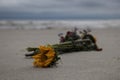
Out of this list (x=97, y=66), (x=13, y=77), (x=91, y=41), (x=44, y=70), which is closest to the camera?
(x=13, y=77)

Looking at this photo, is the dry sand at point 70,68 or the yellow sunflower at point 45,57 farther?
the yellow sunflower at point 45,57

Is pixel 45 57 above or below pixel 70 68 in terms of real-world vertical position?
above

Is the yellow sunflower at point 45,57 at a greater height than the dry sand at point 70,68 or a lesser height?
greater

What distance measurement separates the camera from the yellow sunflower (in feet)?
23.1

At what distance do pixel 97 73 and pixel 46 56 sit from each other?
1348 millimetres

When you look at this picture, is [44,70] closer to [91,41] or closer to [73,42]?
[73,42]

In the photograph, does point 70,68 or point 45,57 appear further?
point 45,57

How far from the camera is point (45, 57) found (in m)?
7.23

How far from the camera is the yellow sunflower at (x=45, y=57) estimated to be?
705 centimetres

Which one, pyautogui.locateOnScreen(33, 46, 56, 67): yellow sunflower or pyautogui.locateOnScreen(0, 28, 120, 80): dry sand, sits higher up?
pyautogui.locateOnScreen(33, 46, 56, 67): yellow sunflower

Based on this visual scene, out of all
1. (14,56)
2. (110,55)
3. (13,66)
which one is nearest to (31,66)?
(13,66)

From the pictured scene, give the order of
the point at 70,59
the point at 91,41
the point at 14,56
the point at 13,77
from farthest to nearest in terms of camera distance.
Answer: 1. the point at 91,41
2. the point at 14,56
3. the point at 70,59
4. the point at 13,77

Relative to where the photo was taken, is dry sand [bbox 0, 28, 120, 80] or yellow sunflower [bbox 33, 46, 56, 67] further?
yellow sunflower [bbox 33, 46, 56, 67]

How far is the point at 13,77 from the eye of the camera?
601 centimetres
